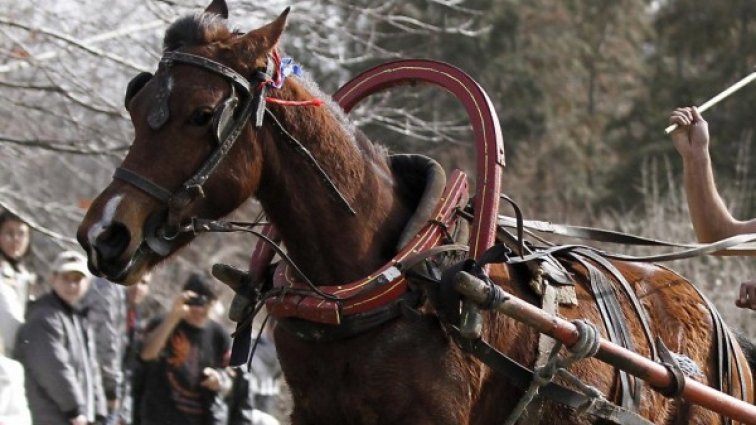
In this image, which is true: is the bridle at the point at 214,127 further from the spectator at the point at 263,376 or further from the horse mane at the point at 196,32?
the spectator at the point at 263,376

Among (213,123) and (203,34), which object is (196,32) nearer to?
(203,34)

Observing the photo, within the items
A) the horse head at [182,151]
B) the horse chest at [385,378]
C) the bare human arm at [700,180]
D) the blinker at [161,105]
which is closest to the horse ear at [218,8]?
the horse head at [182,151]

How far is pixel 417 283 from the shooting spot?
16.5 feet

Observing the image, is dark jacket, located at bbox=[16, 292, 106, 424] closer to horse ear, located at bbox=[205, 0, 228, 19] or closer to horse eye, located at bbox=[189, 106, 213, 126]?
horse ear, located at bbox=[205, 0, 228, 19]

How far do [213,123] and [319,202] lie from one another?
1.82 ft

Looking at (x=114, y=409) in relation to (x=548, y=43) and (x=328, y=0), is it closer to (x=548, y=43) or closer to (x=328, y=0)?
(x=328, y=0)

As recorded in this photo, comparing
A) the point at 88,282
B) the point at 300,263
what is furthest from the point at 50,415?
the point at 300,263

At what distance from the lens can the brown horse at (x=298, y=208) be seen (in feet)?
15.7

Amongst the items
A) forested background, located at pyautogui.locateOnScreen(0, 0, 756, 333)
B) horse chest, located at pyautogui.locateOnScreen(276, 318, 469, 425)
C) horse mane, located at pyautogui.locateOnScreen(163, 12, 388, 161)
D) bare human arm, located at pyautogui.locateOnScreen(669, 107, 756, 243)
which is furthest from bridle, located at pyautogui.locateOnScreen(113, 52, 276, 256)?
forested background, located at pyautogui.locateOnScreen(0, 0, 756, 333)

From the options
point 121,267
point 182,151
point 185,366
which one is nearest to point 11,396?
point 185,366

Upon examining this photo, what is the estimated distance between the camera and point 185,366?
9.38m

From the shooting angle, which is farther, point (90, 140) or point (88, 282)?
point (90, 140)

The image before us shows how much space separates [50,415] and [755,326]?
9.25 m

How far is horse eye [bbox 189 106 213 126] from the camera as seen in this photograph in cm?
483
